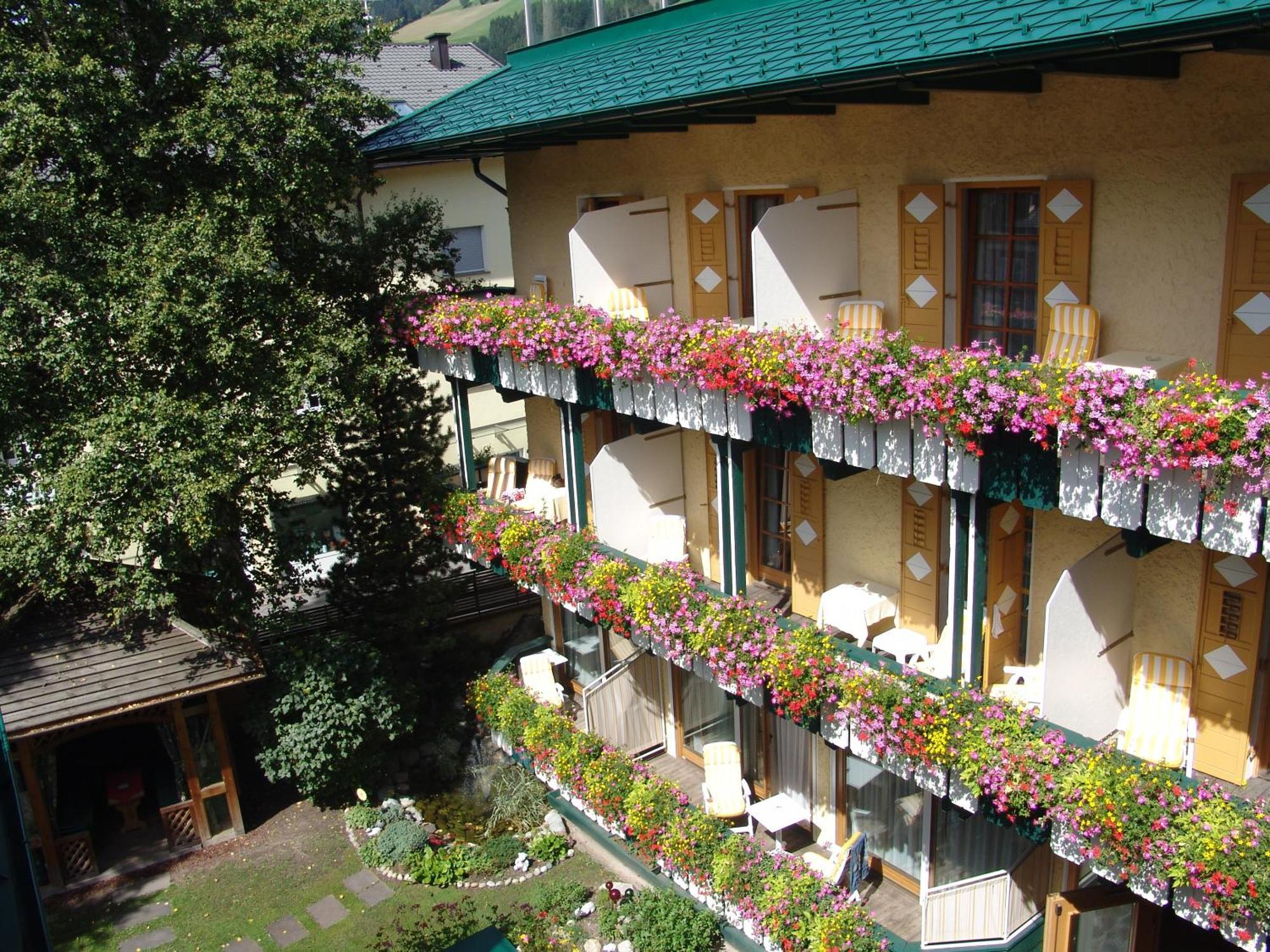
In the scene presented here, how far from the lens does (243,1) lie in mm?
13141

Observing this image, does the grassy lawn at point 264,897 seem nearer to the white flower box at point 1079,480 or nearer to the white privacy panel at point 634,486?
the white privacy panel at point 634,486

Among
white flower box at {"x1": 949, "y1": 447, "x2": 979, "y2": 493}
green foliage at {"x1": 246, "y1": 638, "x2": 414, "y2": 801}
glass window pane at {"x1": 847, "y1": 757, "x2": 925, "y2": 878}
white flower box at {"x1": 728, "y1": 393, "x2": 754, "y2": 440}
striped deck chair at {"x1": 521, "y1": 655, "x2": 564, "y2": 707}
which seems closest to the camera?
white flower box at {"x1": 949, "y1": 447, "x2": 979, "y2": 493}

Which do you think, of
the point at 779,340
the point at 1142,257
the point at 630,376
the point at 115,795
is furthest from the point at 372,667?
the point at 1142,257

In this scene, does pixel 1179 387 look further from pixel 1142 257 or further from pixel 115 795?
pixel 115 795

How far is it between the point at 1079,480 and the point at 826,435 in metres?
2.50

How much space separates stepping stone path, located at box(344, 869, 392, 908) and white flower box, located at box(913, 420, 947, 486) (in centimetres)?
890

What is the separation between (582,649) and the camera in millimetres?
17281

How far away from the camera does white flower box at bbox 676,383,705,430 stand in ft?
38.0

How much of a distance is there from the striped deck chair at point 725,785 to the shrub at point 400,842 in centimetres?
387

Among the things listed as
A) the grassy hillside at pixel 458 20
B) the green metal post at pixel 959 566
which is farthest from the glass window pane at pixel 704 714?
the grassy hillside at pixel 458 20

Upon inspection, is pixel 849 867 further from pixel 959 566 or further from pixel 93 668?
pixel 93 668

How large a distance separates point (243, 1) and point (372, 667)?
8692mm

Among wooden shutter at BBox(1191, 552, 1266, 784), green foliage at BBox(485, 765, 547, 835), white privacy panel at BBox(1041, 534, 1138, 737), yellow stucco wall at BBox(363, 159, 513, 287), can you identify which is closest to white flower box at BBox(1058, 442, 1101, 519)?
white privacy panel at BBox(1041, 534, 1138, 737)

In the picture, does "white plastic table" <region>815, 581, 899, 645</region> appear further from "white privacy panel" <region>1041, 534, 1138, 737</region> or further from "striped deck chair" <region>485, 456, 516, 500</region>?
"striped deck chair" <region>485, 456, 516, 500</region>
